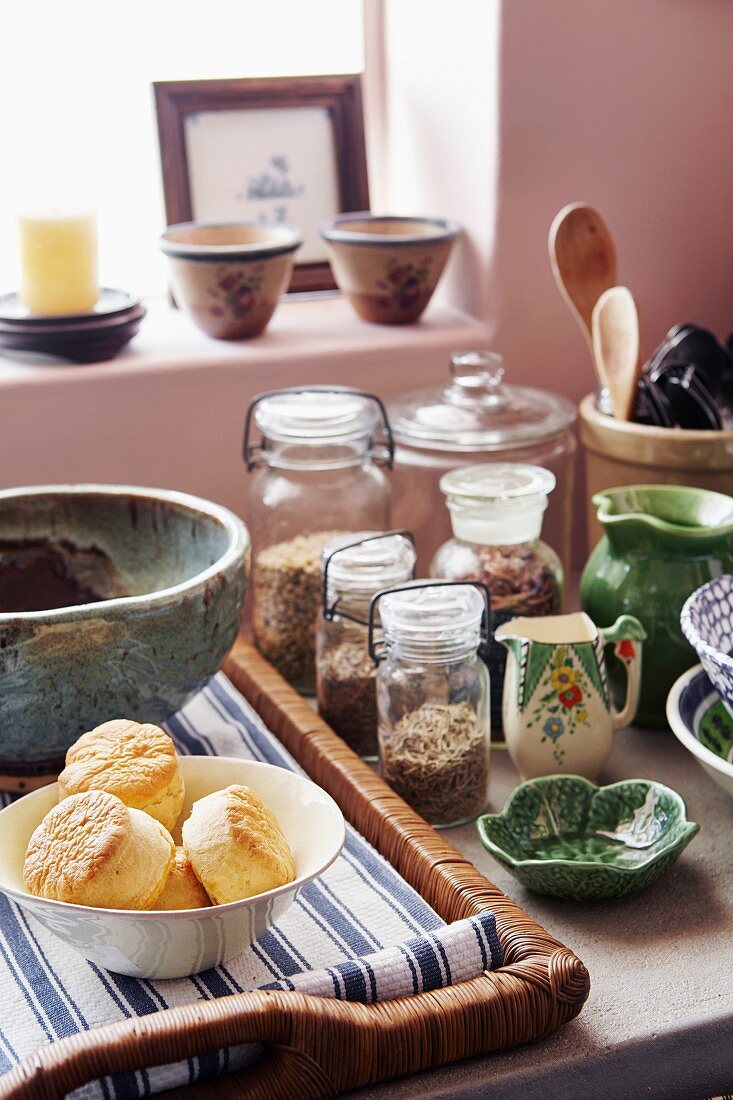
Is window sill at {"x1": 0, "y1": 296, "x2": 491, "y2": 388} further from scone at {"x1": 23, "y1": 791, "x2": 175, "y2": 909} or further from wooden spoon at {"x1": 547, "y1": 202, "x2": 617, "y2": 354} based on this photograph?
scone at {"x1": 23, "y1": 791, "x2": 175, "y2": 909}

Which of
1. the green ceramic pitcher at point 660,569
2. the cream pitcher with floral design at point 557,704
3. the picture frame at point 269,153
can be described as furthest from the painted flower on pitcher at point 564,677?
the picture frame at point 269,153

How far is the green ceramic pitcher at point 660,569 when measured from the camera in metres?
0.85

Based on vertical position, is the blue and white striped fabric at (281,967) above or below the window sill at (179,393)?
below

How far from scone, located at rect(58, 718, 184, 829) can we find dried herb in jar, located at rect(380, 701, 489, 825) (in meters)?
0.19

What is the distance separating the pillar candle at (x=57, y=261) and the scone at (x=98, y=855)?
56 cm

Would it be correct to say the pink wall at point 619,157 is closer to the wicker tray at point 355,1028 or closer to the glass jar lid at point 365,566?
the glass jar lid at point 365,566

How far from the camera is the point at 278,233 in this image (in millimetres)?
1104

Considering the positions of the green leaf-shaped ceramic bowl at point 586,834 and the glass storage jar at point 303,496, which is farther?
the glass storage jar at point 303,496

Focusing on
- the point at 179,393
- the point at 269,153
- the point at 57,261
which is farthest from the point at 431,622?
the point at 269,153

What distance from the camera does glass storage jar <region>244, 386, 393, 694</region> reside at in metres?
0.93

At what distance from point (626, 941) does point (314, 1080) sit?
21 cm

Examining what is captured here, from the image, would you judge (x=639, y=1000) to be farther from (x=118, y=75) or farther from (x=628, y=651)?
(x=118, y=75)

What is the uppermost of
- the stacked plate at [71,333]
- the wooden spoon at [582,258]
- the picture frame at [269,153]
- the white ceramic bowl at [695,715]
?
the picture frame at [269,153]

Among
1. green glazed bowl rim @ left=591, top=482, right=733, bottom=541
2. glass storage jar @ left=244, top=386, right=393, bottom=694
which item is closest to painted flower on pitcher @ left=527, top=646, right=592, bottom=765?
green glazed bowl rim @ left=591, top=482, right=733, bottom=541
